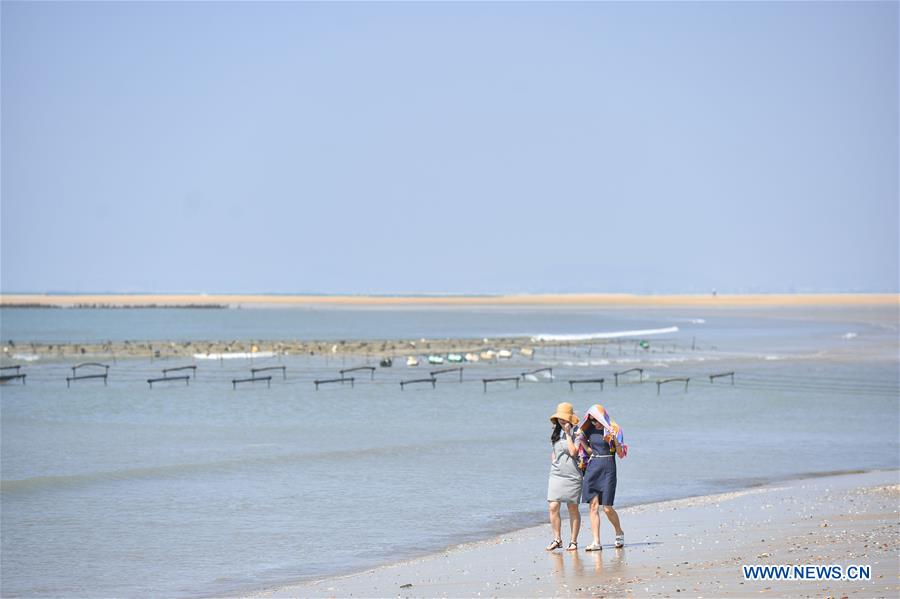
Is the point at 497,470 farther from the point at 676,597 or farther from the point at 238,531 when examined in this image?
the point at 676,597

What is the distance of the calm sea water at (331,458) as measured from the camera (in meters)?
13.9

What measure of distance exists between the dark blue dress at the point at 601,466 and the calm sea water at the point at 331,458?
10.1 feet

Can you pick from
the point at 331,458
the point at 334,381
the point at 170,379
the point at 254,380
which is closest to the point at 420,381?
the point at 334,381

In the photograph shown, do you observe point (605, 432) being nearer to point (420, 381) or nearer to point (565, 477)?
point (565, 477)

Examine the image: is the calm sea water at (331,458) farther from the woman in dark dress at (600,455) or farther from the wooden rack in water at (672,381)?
the woman in dark dress at (600,455)

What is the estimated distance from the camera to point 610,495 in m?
11.6

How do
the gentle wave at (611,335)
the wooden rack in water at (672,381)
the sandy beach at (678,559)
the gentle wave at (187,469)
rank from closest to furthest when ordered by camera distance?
the sandy beach at (678,559)
the gentle wave at (187,469)
the wooden rack in water at (672,381)
the gentle wave at (611,335)

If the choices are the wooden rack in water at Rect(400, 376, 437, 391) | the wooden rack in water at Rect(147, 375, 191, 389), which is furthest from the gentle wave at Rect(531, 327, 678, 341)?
the wooden rack in water at Rect(147, 375, 191, 389)

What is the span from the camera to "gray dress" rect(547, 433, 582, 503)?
38.4 ft

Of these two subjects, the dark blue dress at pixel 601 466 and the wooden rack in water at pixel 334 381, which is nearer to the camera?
the dark blue dress at pixel 601 466

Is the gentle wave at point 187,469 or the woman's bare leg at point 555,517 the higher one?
the woman's bare leg at point 555,517

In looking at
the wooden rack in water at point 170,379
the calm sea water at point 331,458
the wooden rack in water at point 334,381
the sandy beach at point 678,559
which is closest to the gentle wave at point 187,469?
the calm sea water at point 331,458

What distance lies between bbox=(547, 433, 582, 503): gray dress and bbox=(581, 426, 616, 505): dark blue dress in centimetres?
18

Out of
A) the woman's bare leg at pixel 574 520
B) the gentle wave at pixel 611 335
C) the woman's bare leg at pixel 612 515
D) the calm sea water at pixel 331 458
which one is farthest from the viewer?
the gentle wave at pixel 611 335
